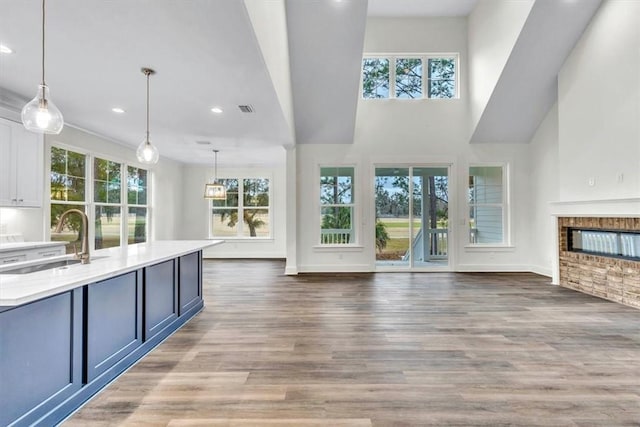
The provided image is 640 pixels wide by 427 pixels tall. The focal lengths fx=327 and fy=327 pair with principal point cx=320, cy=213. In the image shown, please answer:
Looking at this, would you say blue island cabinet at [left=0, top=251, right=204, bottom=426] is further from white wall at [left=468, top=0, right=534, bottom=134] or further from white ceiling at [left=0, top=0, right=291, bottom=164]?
white wall at [left=468, top=0, right=534, bottom=134]

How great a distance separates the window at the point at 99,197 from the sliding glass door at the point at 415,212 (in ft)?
16.8

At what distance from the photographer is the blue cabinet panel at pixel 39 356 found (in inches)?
63.9

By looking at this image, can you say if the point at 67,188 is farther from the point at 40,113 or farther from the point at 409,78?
the point at 409,78

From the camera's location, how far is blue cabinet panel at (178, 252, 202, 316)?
3604 millimetres

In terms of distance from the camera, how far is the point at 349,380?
7.76 ft

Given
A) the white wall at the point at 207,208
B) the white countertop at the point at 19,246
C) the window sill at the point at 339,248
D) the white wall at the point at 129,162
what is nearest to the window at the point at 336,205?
the window sill at the point at 339,248

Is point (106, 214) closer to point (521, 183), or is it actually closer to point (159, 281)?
point (159, 281)

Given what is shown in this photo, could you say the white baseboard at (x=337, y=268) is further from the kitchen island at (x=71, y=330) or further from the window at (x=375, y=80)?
the kitchen island at (x=71, y=330)

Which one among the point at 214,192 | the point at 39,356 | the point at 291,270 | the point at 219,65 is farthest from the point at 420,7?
the point at 39,356

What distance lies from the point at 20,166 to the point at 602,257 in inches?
306

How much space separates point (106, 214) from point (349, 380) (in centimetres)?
566

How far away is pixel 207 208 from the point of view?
9070 millimetres

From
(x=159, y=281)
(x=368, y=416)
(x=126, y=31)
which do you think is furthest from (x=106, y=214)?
(x=368, y=416)

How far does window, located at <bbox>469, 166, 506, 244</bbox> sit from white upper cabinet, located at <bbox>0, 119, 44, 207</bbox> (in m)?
7.23
